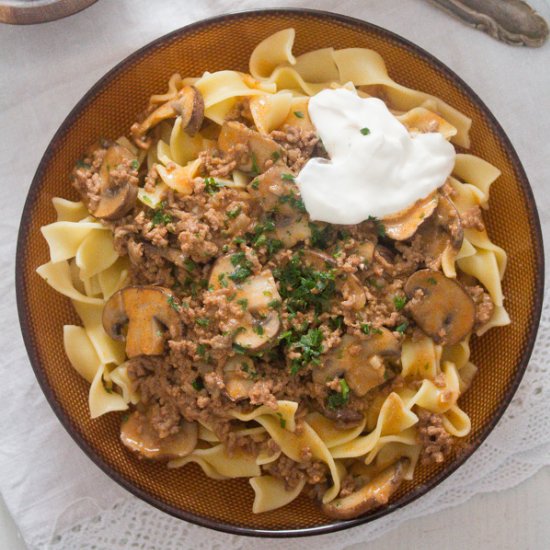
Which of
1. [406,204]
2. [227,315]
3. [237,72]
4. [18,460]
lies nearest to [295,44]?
[237,72]

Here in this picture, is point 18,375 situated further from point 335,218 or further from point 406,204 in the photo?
point 406,204

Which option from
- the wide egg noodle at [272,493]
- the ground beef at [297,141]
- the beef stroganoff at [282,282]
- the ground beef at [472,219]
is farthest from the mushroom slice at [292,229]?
the wide egg noodle at [272,493]

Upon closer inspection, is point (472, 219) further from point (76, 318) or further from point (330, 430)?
point (76, 318)

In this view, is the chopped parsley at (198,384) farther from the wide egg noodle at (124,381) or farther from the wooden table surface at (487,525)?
the wooden table surface at (487,525)

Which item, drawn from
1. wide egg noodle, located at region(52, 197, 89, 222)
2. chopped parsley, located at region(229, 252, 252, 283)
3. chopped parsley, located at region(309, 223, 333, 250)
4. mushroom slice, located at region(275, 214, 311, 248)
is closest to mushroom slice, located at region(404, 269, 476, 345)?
chopped parsley, located at region(309, 223, 333, 250)

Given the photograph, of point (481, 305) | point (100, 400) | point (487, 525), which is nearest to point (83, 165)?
point (100, 400)

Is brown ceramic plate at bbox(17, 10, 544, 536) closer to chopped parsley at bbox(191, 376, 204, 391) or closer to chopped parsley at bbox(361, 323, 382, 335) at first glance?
chopped parsley at bbox(191, 376, 204, 391)
